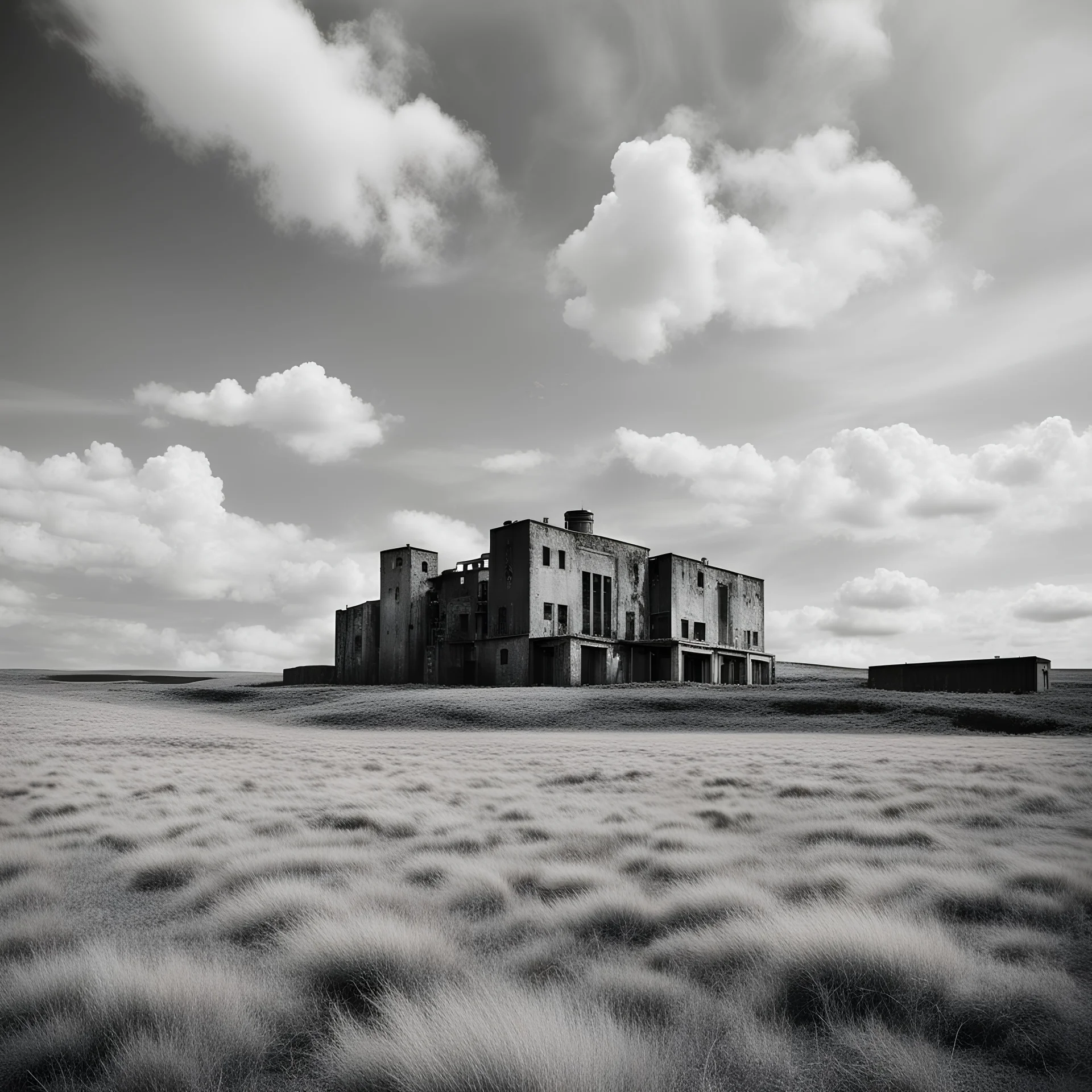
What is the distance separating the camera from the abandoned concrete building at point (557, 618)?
51.9 meters

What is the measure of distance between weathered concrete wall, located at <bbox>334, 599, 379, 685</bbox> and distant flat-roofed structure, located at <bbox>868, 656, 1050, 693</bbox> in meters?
41.3

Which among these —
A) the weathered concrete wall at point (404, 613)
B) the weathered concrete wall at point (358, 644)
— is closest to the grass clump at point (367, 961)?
the weathered concrete wall at point (404, 613)

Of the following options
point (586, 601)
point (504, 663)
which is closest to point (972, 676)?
point (586, 601)

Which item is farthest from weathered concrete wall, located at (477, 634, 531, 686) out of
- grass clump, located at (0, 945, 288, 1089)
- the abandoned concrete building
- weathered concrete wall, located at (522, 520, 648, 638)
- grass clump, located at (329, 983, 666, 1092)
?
grass clump, located at (329, 983, 666, 1092)

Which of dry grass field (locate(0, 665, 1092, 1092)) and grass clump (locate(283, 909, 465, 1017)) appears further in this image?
grass clump (locate(283, 909, 465, 1017))

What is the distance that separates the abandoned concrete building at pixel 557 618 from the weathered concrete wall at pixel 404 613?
0.11 metres

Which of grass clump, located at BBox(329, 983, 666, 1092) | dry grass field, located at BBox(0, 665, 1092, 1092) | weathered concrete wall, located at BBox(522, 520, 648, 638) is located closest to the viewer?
grass clump, located at BBox(329, 983, 666, 1092)

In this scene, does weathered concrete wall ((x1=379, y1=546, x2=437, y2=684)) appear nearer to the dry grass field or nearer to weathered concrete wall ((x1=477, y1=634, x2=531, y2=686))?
weathered concrete wall ((x1=477, y1=634, x2=531, y2=686))

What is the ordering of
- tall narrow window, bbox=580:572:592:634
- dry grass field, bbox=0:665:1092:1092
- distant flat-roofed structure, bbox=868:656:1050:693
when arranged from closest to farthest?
1. dry grass field, bbox=0:665:1092:1092
2. distant flat-roofed structure, bbox=868:656:1050:693
3. tall narrow window, bbox=580:572:592:634

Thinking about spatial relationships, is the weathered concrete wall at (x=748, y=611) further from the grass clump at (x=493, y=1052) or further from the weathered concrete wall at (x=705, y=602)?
the grass clump at (x=493, y=1052)

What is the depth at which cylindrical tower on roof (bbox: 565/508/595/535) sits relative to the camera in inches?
2451

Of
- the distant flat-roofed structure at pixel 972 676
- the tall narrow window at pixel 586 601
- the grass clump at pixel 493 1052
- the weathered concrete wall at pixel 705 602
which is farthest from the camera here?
the weathered concrete wall at pixel 705 602

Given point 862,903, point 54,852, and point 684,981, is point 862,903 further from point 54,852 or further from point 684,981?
point 54,852

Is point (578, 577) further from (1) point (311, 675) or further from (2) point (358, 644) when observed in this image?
(1) point (311, 675)
